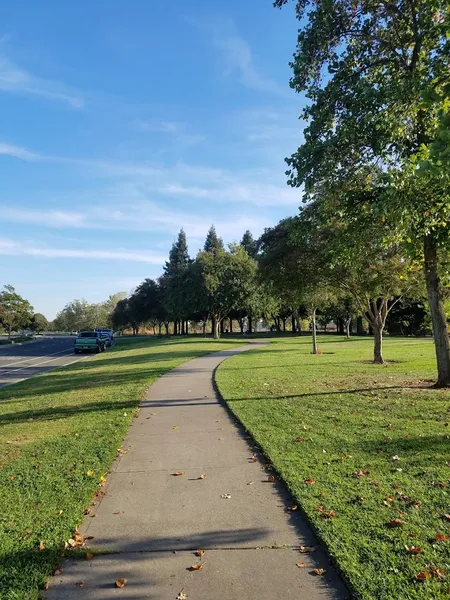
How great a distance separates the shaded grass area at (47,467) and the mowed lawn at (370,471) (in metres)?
2.13

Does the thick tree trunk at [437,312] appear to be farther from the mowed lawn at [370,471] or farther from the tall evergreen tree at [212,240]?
the tall evergreen tree at [212,240]

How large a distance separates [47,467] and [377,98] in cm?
Answer: 836

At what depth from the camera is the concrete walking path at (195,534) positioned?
326cm

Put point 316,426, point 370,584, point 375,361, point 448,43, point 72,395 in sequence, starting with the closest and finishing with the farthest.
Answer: point 370,584 < point 316,426 < point 448,43 < point 72,395 < point 375,361

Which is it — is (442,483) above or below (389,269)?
below

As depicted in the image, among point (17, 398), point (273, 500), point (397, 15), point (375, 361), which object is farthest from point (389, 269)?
point (273, 500)

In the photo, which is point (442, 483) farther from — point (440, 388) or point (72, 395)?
point (72, 395)

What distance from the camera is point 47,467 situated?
6047mm

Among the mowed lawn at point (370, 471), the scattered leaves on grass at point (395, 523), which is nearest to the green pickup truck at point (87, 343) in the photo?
the mowed lawn at point (370, 471)

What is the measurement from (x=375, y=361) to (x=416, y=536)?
59.7ft

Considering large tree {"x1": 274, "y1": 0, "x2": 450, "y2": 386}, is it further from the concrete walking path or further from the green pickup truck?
the green pickup truck

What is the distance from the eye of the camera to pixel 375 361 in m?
21.3

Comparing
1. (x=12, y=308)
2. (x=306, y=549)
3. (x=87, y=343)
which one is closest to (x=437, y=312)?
(x=306, y=549)

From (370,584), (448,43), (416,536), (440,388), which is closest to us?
(370,584)
